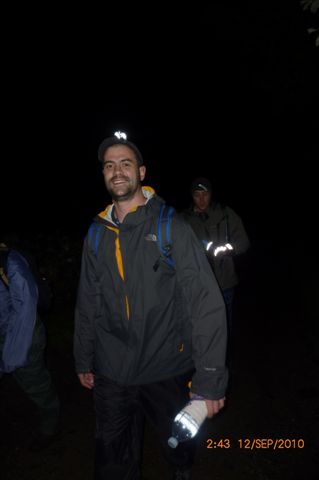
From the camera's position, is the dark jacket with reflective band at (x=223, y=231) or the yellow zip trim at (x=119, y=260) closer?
the yellow zip trim at (x=119, y=260)

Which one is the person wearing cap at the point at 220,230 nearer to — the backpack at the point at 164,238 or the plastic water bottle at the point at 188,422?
the backpack at the point at 164,238

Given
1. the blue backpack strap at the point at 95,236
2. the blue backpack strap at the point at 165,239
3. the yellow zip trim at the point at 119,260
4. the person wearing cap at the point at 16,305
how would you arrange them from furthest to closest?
the person wearing cap at the point at 16,305
the blue backpack strap at the point at 95,236
the yellow zip trim at the point at 119,260
the blue backpack strap at the point at 165,239

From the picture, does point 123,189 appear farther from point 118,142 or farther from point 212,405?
point 212,405

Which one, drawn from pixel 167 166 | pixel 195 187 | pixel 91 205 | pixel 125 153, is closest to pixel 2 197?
pixel 91 205

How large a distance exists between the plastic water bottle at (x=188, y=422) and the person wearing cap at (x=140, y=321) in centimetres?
7

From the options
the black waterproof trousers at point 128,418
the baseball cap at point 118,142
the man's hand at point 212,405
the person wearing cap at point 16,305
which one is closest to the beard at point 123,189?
the baseball cap at point 118,142

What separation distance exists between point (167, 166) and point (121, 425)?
36788 mm

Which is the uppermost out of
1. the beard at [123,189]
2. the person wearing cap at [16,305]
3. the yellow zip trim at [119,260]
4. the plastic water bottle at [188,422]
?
the beard at [123,189]

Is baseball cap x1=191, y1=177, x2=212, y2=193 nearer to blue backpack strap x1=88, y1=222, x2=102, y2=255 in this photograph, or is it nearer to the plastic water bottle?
blue backpack strap x1=88, y1=222, x2=102, y2=255

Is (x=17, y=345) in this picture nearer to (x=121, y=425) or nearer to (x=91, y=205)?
(x=121, y=425)

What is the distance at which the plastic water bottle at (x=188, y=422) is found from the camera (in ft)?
6.45

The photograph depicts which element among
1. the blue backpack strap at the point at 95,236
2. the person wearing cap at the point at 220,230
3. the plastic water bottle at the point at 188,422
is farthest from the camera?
the person wearing cap at the point at 220,230

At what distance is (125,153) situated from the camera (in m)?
2.53

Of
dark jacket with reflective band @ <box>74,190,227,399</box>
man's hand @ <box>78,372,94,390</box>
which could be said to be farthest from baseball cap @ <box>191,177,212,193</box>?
man's hand @ <box>78,372,94,390</box>
